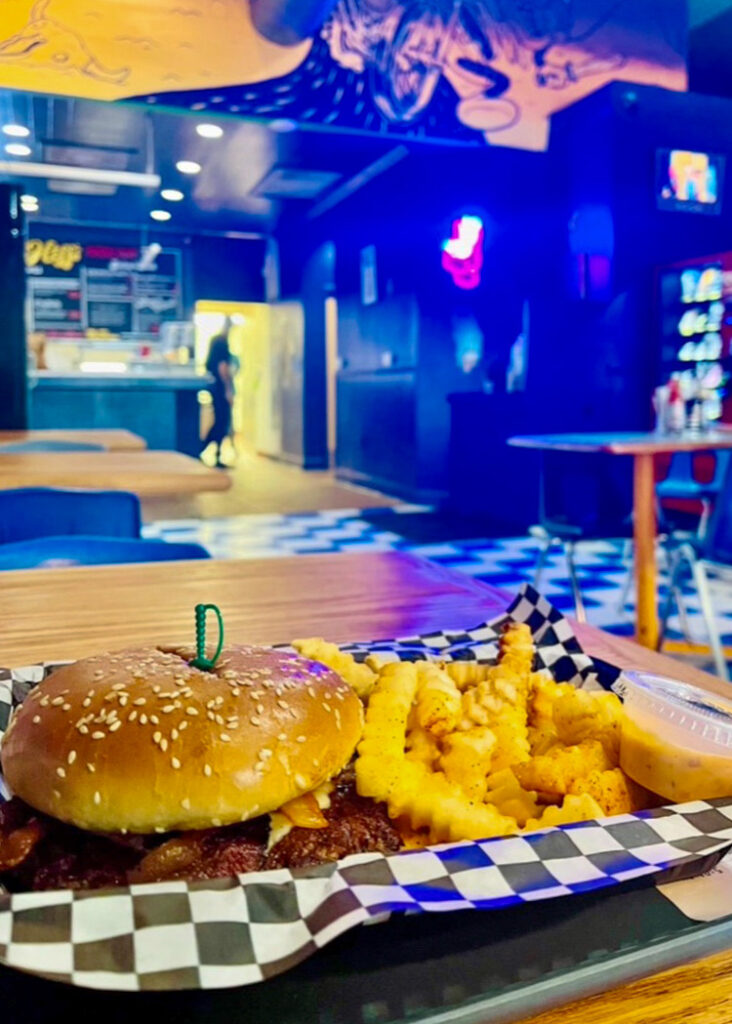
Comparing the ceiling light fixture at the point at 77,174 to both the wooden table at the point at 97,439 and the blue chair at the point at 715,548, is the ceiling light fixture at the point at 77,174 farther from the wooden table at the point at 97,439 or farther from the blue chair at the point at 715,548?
the blue chair at the point at 715,548

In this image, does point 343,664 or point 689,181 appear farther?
point 689,181

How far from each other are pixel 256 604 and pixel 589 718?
2.15ft

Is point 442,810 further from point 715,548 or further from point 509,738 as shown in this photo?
point 715,548

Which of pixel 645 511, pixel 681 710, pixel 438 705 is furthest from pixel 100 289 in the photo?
pixel 681 710

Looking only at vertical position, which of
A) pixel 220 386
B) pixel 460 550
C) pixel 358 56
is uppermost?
pixel 358 56

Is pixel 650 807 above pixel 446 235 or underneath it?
underneath

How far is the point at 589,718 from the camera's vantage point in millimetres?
702

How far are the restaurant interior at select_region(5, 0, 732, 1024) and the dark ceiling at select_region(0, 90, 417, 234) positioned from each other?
6cm

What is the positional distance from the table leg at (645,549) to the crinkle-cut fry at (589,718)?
289 centimetres

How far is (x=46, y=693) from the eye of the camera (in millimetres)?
673

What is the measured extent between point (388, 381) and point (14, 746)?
9.06 m

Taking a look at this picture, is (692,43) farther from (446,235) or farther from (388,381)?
(388,381)

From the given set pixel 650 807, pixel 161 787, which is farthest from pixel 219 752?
pixel 650 807

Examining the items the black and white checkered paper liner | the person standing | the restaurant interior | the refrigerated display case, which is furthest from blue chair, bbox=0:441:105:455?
the person standing
